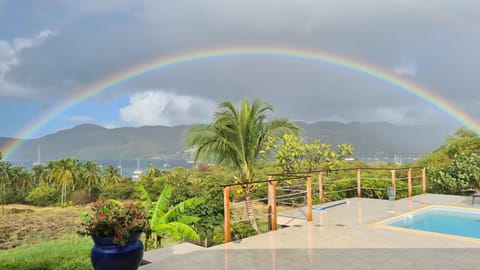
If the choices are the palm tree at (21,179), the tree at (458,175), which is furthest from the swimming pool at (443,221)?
the palm tree at (21,179)

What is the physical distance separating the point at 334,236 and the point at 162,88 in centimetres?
2748

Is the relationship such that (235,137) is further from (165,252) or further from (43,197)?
(43,197)

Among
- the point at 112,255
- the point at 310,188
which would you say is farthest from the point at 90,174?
the point at 112,255

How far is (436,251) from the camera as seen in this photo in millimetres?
4852

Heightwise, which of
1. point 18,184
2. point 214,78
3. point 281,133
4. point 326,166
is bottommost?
point 18,184

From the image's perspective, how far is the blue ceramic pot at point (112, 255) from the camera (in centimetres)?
344

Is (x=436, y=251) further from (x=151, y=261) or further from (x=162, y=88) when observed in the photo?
(x=162, y=88)

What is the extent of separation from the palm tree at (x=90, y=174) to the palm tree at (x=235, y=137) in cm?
3320

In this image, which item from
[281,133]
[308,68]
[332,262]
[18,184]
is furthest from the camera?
[18,184]

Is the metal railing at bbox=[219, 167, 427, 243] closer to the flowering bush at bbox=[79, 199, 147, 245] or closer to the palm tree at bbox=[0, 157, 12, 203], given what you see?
the flowering bush at bbox=[79, 199, 147, 245]

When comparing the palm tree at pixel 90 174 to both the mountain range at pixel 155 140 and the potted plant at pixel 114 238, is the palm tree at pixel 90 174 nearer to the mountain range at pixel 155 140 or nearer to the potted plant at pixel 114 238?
the mountain range at pixel 155 140

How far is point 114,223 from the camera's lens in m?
3.56

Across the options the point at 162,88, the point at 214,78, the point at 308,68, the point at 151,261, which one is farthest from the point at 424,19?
the point at 162,88

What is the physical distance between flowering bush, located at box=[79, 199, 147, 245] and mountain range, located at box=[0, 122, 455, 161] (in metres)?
22.2
